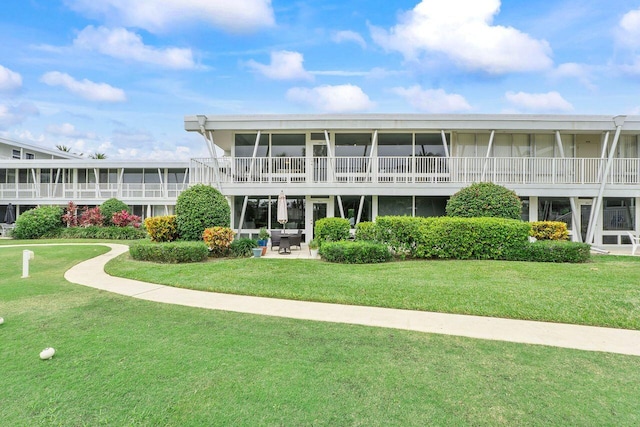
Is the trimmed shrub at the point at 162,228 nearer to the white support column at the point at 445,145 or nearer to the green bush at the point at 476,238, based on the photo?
the green bush at the point at 476,238

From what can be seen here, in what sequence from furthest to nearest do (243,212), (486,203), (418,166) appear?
(418,166)
(243,212)
(486,203)

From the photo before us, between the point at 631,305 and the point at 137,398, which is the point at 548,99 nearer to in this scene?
the point at 631,305

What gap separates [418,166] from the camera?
49.2 ft

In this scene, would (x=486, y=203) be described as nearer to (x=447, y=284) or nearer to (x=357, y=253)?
(x=357, y=253)

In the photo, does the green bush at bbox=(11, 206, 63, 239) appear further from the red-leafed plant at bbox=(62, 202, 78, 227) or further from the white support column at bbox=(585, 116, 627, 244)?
the white support column at bbox=(585, 116, 627, 244)

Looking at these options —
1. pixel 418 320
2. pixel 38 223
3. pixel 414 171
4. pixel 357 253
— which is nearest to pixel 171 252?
pixel 357 253

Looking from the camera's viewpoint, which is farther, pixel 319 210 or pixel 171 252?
pixel 319 210

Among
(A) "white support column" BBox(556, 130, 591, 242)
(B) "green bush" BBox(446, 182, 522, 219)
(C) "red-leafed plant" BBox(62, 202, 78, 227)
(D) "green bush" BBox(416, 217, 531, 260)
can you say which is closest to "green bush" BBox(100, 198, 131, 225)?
(C) "red-leafed plant" BBox(62, 202, 78, 227)

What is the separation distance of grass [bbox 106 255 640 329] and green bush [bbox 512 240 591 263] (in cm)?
42

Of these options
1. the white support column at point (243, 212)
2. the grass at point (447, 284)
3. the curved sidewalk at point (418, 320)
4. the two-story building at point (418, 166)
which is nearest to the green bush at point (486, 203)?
the two-story building at point (418, 166)

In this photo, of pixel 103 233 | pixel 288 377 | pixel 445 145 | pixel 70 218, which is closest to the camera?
pixel 288 377

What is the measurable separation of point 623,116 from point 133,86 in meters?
25.7

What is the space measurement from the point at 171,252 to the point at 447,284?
812 centimetres

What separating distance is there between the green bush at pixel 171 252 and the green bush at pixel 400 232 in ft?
19.2
